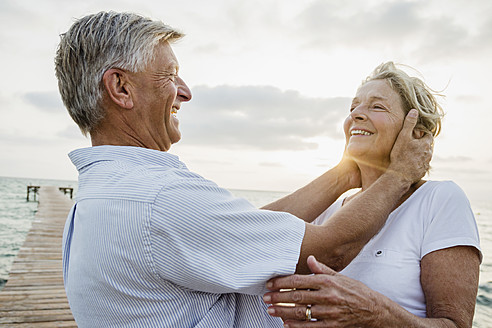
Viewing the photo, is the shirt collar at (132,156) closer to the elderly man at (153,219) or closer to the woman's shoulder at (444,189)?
the elderly man at (153,219)

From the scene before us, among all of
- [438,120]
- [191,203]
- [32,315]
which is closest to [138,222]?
[191,203]

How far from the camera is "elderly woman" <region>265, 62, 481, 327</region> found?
157cm

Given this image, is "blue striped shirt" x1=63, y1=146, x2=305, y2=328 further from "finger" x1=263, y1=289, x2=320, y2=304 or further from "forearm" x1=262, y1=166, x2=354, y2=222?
"forearm" x1=262, y1=166, x2=354, y2=222

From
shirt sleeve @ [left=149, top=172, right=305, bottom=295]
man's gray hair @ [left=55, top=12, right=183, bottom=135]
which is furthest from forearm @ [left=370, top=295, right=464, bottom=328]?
man's gray hair @ [left=55, top=12, right=183, bottom=135]

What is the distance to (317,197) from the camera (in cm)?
275

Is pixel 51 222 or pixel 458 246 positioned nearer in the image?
pixel 458 246

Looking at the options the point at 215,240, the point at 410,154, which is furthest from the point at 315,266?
the point at 410,154

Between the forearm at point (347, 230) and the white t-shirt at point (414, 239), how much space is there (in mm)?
296

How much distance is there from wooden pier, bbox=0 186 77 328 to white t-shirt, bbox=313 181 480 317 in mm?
3855

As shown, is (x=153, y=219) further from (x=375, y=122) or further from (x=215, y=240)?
(x=375, y=122)

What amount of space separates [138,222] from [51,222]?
40.7ft

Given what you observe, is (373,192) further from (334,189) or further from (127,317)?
(127,317)

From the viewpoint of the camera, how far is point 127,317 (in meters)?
1.52

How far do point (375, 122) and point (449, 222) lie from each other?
29.2 inches
